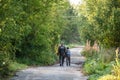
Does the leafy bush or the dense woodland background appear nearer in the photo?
the dense woodland background

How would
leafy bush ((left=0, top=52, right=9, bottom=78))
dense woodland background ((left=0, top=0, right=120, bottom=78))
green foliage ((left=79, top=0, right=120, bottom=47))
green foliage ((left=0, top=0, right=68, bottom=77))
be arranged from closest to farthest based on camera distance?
green foliage ((left=0, top=0, right=68, bottom=77)) → dense woodland background ((left=0, top=0, right=120, bottom=78)) → leafy bush ((left=0, top=52, right=9, bottom=78)) → green foliage ((left=79, top=0, right=120, bottom=47))

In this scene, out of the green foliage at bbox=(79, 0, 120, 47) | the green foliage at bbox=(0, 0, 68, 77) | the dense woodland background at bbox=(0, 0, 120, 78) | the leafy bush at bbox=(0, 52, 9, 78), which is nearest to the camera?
the green foliage at bbox=(0, 0, 68, 77)

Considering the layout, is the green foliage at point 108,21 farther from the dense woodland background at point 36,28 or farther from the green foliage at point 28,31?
the green foliage at point 28,31

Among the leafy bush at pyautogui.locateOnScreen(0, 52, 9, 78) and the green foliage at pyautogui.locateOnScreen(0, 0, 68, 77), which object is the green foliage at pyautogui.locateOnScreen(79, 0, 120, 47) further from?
the leafy bush at pyautogui.locateOnScreen(0, 52, 9, 78)

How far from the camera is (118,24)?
84.4 feet

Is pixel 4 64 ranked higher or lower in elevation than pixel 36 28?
lower

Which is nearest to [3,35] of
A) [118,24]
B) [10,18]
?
[10,18]

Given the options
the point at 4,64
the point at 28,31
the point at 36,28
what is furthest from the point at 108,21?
the point at 36,28

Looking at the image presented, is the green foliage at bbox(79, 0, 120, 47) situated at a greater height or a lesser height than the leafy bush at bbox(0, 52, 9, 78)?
greater

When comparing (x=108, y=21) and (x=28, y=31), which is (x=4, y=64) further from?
(x=28, y=31)

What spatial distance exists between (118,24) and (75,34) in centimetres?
9022

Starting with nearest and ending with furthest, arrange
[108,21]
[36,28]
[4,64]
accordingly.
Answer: [4,64]
[108,21]
[36,28]

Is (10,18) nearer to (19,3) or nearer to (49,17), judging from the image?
(19,3)

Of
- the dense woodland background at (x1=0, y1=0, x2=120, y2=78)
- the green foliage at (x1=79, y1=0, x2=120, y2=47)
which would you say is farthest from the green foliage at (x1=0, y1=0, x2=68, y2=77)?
the green foliage at (x1=79, y1=0, x2=120, y2=47)
